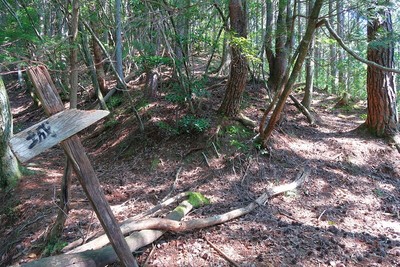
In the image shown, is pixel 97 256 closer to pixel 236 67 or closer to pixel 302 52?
pixel 302 52

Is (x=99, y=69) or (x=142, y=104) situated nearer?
(x=142, y=104)

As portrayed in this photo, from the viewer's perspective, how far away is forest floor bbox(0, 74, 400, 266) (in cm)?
424

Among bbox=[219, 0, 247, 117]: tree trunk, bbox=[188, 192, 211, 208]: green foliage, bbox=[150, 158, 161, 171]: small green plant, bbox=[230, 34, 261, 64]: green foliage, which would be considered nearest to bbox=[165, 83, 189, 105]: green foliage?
bbox=[219, 0, 247, 117]: tree trunk

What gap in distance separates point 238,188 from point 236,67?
2.73 m

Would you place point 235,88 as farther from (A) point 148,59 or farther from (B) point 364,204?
(B) point 364,204

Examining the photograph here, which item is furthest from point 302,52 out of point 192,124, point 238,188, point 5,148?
point 5,148

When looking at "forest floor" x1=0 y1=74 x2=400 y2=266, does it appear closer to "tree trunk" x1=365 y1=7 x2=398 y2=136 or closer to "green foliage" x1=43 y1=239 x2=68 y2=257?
"green foliage" x1=43 y1=239 x2=68 y2=257

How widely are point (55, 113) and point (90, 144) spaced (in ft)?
22.9

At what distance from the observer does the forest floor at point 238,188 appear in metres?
4.24

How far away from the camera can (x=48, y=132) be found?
2.47 metres

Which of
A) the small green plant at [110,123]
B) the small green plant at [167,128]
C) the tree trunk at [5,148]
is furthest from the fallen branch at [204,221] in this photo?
the small green plant at [110,123]

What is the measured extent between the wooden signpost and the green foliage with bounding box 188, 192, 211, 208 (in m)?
2.27

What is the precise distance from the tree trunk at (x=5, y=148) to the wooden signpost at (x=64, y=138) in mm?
4517

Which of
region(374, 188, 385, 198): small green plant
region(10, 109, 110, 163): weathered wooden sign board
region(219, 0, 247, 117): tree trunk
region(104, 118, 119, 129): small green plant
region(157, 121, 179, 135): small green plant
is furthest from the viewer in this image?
region(104, 118, 119, 129): small green plant
